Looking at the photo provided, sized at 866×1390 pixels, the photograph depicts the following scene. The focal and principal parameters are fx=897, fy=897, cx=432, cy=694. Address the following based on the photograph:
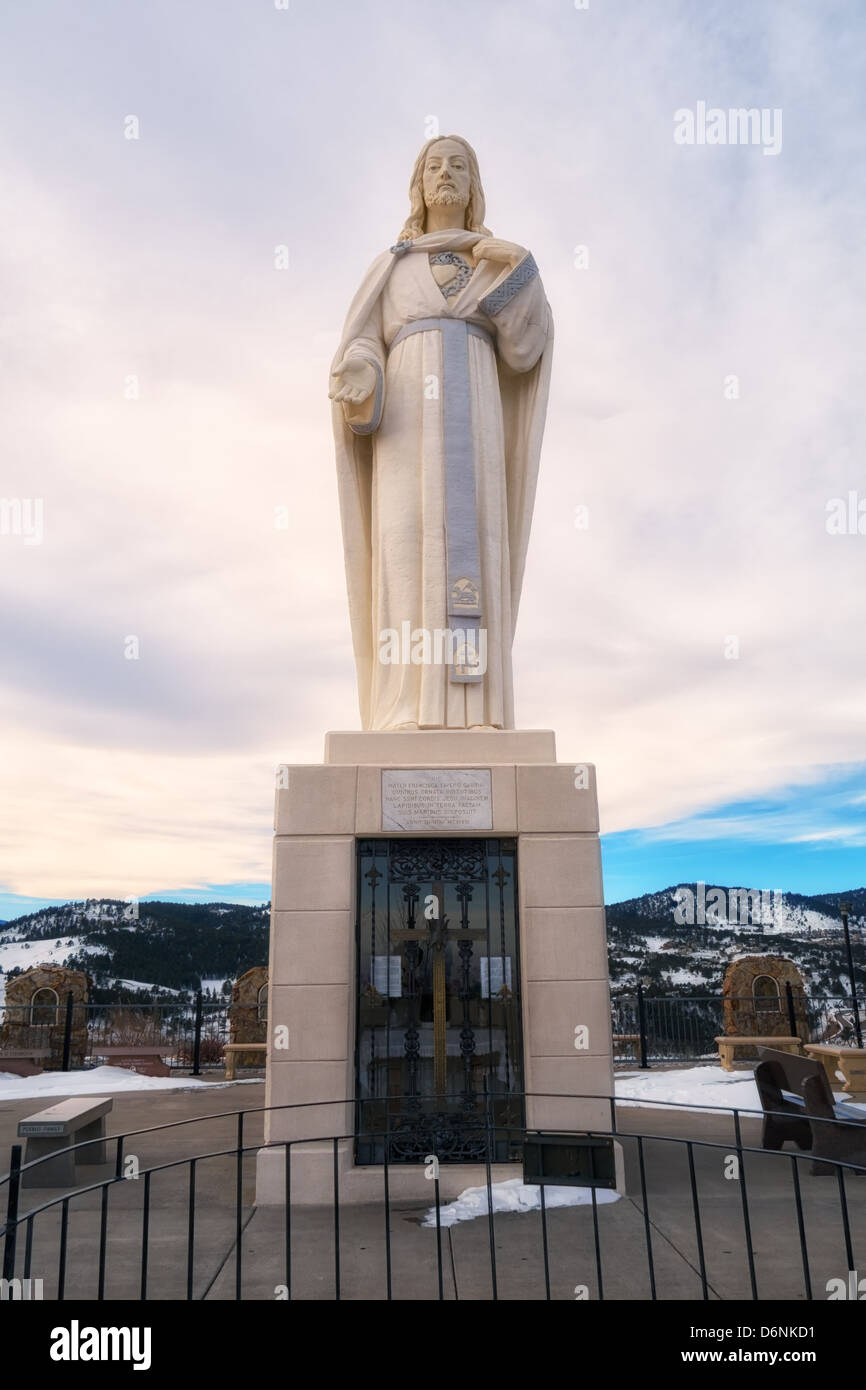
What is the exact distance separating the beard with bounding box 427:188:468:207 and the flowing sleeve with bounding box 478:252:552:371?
3.67 feet

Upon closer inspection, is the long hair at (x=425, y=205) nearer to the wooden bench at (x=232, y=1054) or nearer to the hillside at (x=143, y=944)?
the wooden bench at (x=232, y=1054)

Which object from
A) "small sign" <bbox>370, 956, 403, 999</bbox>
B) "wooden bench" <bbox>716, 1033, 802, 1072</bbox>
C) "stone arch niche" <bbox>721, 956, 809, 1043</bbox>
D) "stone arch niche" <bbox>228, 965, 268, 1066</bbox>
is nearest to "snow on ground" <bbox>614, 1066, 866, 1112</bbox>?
"wooden bench" <bbox>716, 1033, 802, 1072</bbox>

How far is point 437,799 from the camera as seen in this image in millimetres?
7207

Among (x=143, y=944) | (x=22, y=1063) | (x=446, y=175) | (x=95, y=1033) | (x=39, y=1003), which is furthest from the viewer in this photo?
(x=143, y=944)

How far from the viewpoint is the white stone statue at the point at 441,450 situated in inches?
319

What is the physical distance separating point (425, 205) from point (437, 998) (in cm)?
782

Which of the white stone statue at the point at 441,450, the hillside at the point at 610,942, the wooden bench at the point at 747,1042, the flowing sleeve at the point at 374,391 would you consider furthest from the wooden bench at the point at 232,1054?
the hillside at the point at 610,942

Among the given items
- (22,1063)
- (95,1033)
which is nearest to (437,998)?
(22,1063)

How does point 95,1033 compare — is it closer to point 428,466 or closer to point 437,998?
point 437,998

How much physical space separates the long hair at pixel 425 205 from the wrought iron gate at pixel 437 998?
6.41 meters

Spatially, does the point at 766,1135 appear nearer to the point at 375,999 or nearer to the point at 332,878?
the point at 375,999

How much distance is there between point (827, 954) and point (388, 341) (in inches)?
1544
